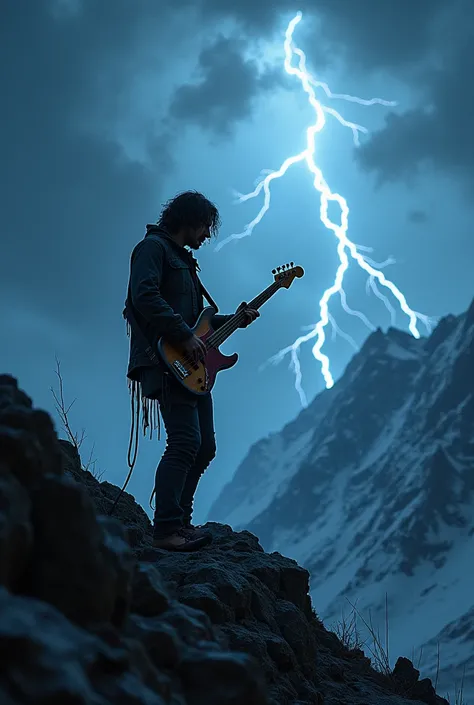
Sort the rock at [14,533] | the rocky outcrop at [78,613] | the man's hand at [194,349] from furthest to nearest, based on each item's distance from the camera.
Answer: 1. the man's hand at [194,349]
2. the rock at [14,533]
3. the rocky outcrop at [78,613]

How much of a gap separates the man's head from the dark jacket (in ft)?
0.35

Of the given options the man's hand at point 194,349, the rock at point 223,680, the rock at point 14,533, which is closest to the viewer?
the rock at point 14,533

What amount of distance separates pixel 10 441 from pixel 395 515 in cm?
17104

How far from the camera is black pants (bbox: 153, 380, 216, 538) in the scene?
4473 mm

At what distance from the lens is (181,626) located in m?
2.05

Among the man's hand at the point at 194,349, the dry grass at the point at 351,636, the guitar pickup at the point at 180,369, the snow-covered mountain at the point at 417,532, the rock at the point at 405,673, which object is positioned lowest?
the rock at the point at 405,673

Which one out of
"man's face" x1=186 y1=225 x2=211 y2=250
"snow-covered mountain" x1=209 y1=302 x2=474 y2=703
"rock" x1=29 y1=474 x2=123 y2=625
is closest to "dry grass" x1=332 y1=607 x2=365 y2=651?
"man's face" x1=186 y1=225 x2=211 y2=250

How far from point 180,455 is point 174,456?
38 millimetres

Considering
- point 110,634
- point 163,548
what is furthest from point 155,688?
point 163,548

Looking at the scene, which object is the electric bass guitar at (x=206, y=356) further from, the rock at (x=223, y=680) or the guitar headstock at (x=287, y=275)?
the rock at (x=223, y=680)

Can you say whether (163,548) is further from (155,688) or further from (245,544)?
(155,688)

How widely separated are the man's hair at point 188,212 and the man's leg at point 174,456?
1.20 m

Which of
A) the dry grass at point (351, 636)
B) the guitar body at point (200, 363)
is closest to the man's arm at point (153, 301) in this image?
the guitar body at point (200, 363)

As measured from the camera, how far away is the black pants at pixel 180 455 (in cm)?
447
